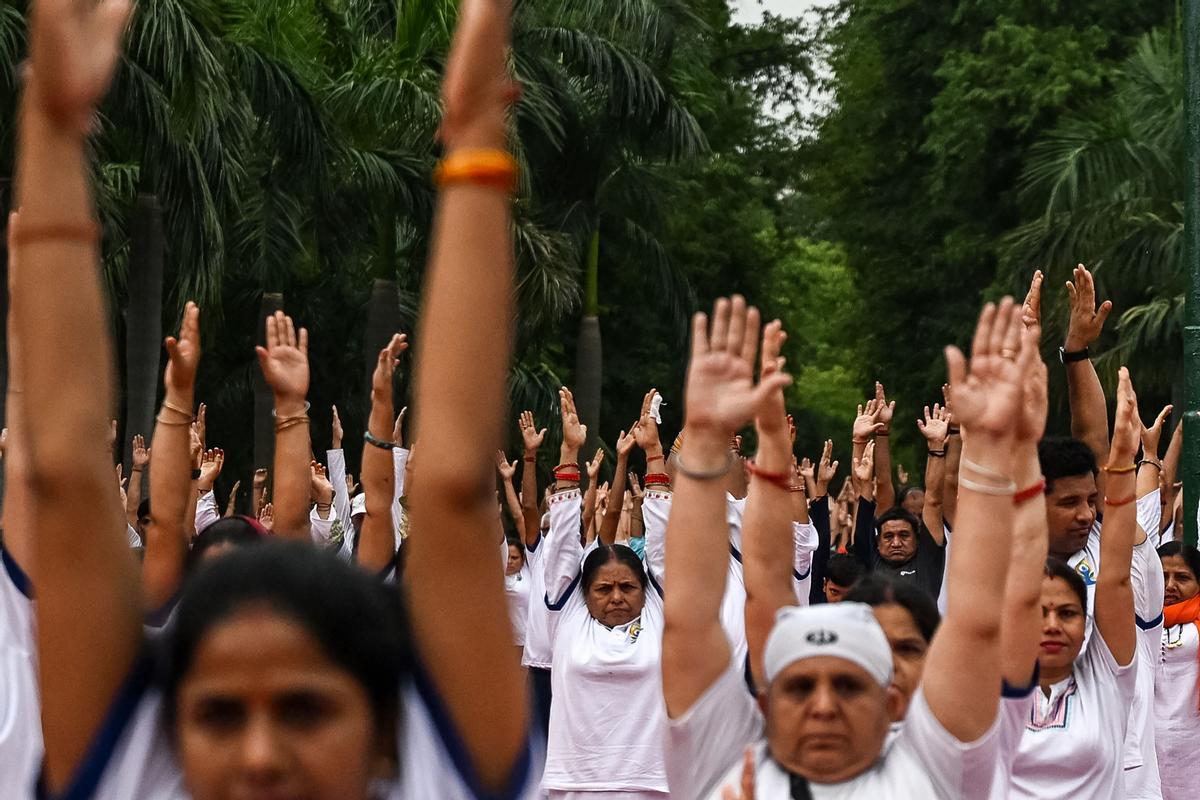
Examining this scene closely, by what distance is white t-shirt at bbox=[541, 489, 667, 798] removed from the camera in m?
9.31

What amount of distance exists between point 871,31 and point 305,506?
33.8 m

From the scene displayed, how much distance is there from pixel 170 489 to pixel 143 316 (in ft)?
59.1

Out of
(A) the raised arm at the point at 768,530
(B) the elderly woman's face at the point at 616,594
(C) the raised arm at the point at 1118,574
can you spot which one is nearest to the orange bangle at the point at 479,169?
(A) the raised arm at the point at 768,530

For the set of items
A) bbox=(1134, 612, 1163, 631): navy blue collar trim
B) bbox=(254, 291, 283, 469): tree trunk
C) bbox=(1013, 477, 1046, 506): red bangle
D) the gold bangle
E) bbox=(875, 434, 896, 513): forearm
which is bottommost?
the gold bangle

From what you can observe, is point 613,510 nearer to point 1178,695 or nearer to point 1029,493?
point 1178,695

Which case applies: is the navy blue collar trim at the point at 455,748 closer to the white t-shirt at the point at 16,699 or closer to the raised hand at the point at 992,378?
the raised hand at the point at 992,378

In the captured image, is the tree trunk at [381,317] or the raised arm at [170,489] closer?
the raised arm at [170,489]

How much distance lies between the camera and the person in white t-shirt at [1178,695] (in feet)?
29.6

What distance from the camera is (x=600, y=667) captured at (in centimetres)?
936

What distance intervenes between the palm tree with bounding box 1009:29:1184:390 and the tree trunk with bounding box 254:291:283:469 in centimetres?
1036

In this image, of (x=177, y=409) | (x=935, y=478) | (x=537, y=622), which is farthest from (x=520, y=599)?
(x=177, y=409)

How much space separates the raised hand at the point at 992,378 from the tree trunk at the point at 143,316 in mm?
17241

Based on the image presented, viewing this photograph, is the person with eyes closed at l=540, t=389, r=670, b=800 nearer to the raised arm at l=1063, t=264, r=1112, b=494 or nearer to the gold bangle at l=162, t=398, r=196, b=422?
the raised arm at l=1063, t=264, r=1112, b=494

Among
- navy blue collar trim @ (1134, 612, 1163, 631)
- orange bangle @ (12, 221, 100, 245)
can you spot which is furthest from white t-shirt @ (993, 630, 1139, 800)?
orange bangle @ (12, 221, 100, 245)
